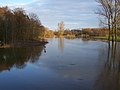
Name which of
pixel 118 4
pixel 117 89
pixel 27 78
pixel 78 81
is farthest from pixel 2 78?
pixel 118 4

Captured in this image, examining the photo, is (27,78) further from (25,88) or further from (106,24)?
(106,24)

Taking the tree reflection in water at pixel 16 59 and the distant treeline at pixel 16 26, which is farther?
the distant treeline at pixel 16 26

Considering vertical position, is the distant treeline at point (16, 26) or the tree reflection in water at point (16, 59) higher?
the distant treeline at point (16, 26)

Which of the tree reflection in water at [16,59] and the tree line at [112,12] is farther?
the tree line at [112,12]

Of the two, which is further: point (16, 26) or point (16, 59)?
point (16, 26)

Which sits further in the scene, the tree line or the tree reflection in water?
→ the tree line

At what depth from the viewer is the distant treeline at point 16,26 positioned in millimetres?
53031

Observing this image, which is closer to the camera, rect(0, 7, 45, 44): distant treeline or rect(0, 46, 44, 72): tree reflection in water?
rect(0, 46, 44, 72): tree reflection in water

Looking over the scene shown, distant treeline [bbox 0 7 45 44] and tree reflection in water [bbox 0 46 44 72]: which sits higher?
distant treeline [bbox 0 7 45 44]

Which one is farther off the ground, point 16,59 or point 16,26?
point 16,26

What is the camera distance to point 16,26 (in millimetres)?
59594

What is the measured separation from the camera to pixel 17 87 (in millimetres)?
11719

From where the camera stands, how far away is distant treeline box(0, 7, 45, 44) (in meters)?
53.0

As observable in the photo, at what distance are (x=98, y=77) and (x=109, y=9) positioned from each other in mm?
38133
